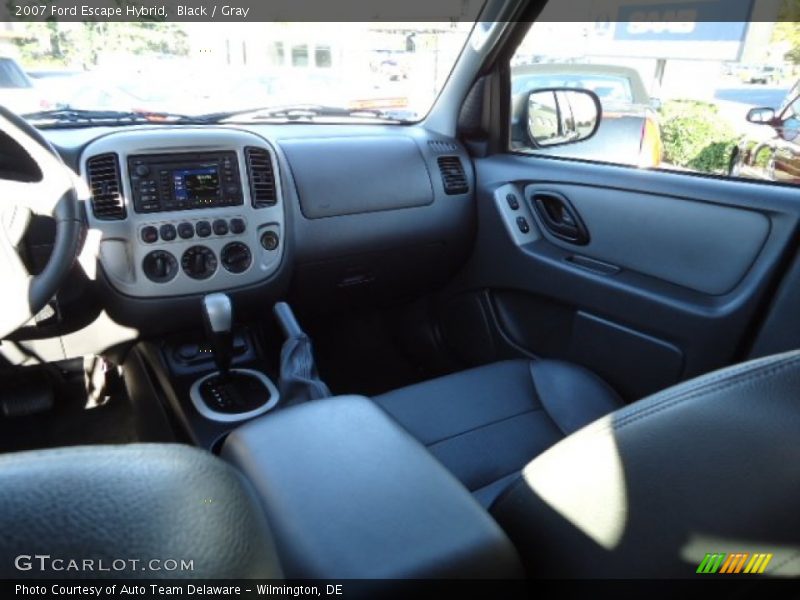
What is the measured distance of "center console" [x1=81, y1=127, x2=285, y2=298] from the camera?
205cm

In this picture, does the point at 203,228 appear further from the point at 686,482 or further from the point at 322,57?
the point at 686,482

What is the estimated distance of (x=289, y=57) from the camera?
2445 millimetres

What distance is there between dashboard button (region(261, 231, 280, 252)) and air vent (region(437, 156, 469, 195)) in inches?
29.8

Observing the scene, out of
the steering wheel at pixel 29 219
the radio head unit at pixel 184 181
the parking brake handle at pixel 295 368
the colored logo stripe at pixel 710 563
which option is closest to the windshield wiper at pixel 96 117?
A: the radio head unit at pixel 184 181

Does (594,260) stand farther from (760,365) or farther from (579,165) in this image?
(760,365)

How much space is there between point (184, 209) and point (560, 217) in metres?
1.35

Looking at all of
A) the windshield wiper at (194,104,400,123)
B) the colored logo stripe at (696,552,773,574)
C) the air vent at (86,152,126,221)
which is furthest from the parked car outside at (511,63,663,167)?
the colored logo stripe at (696,552,773,574)

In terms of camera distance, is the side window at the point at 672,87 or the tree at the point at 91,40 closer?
the tree at the point at 91,40

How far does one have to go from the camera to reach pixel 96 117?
2.27 m

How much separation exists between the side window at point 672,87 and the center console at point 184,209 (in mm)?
1154

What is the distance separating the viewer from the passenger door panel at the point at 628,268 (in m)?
1.91

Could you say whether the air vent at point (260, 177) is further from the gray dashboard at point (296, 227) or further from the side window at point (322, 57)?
the side window at point (322, 57)

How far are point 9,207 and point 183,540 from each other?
1.50 meters

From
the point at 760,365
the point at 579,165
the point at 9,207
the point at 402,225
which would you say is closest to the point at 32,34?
the point at 9,207
